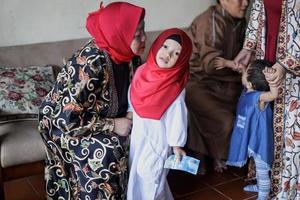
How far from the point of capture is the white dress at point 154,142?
1.81 metres

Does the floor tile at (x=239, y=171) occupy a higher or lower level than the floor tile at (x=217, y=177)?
higher

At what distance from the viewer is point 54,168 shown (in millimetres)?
1911

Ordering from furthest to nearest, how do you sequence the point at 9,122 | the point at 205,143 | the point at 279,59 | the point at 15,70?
the point at 205,143
the point at 15,70
the point at 9,122
the point at 279,59

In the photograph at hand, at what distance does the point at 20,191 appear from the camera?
236cm

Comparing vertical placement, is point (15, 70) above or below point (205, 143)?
above

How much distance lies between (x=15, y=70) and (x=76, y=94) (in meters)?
0.72

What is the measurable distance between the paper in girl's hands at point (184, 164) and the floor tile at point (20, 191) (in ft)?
2.88

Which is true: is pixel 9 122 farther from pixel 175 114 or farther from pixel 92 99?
pixel 175 114

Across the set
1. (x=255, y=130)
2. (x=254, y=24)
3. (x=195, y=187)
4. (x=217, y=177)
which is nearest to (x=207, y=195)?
(x=195, y=187)

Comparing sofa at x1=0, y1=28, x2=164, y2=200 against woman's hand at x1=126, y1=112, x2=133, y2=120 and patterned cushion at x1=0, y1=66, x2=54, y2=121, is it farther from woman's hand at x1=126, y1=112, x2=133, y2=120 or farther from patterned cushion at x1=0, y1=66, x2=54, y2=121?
woman's hand at x1=126, y1=112, x2=133, y2=120

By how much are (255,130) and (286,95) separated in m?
0.24

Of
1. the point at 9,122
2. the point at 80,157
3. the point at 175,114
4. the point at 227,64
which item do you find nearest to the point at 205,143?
the point at 227,64

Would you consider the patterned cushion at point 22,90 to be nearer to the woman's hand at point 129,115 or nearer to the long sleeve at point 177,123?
the woman's hand at point 129,115

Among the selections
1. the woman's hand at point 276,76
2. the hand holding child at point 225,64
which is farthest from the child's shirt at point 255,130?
the hand holding child at point 225,64
